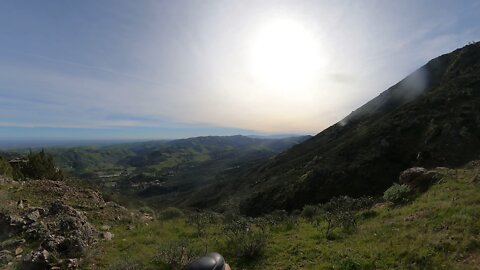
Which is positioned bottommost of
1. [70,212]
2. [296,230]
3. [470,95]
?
[296,230]

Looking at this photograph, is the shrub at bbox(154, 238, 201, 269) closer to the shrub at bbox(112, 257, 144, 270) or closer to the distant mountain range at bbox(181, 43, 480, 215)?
the shrub at bbox(112, 257, 144, 270)

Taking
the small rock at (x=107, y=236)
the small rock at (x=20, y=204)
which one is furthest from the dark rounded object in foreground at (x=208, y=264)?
the small rock at (x=20, y=204)

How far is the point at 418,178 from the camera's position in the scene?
63.1 ft

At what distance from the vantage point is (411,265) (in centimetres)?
939

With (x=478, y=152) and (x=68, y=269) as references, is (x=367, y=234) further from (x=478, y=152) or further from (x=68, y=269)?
(x=478, y=152)

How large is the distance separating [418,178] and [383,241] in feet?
30.1

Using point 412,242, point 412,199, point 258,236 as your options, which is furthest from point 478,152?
point 258,236

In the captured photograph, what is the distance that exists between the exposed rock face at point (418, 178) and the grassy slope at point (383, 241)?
1.48m

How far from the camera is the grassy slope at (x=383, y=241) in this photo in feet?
32.5

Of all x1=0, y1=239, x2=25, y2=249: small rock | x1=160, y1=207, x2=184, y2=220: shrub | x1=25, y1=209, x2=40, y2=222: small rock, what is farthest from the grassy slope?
x1=160, y1=207, x2=184, y2=220: shrub

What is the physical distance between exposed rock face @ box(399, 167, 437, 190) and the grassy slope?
1.48 m

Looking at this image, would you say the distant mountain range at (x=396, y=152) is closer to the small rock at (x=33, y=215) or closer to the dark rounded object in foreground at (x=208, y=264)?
the small rock at (x=33, y=215)

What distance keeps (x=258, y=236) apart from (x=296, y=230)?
10.3 ft

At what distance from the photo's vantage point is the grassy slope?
32.5 feet
